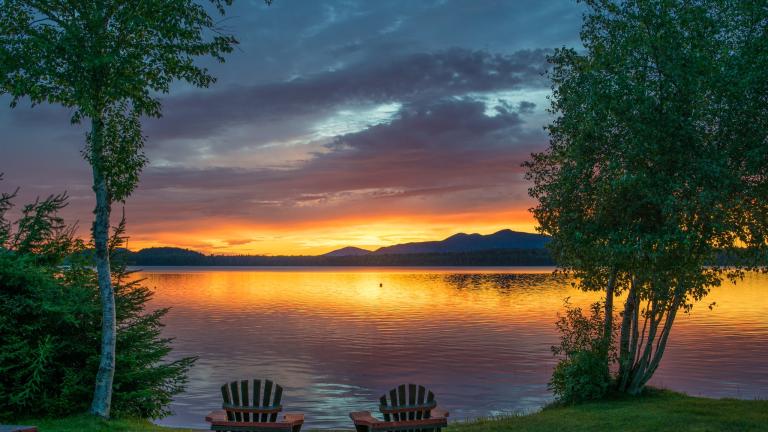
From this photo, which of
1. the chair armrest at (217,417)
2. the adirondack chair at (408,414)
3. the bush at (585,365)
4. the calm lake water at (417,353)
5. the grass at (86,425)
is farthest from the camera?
the calm lake water at (417,353)

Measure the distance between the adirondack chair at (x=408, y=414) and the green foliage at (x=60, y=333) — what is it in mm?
9198

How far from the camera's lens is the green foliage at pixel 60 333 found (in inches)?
732

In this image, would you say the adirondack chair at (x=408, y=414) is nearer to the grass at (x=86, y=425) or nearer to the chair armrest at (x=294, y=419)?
the chair armrest at (x=294, y=419)

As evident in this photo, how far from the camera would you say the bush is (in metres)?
22.6

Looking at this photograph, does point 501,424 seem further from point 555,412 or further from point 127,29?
point 127,29

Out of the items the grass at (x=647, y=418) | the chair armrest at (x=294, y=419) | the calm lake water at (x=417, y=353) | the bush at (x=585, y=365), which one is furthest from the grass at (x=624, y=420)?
the calm lake water at (x=417, y=353)

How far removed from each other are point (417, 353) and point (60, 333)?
106 ft

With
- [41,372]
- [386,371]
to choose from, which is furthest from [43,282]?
[386,371]

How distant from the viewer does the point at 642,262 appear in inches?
794

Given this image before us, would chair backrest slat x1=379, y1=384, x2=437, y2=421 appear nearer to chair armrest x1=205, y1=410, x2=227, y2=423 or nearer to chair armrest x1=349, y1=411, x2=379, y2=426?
chair armrest x1=349, y1=411, x2=379, y2=426

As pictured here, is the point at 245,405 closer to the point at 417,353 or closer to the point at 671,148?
the point at 671,148

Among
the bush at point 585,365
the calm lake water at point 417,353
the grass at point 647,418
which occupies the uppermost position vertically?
the bush at point 585,365

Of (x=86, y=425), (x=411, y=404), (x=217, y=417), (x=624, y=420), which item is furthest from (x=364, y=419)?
(x=624, y=420)

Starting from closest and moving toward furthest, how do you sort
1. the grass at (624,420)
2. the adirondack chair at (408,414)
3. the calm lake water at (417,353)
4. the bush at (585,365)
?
the adirondack chair at (408,414)
the grass at (624,420)
the bush at (585,365)
the calm lake water at (417,353)
